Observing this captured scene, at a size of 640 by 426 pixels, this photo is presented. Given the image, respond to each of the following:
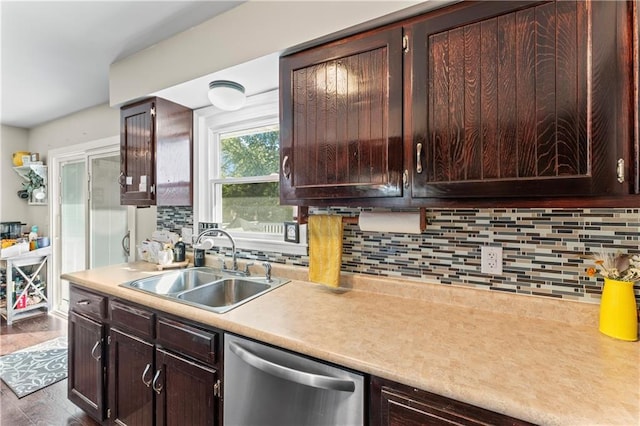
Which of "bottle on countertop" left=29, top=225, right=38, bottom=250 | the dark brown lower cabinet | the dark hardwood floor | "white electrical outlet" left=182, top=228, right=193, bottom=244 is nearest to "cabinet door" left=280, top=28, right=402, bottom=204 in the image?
the dark brown lower cabinet

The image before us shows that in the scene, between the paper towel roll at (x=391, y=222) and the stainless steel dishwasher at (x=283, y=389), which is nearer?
the stainless steel dishwasher at (x=283, y=389)

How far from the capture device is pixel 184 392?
1331mm

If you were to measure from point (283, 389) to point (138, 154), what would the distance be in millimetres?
1937

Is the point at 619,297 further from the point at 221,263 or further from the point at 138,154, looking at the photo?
the point at 138,154

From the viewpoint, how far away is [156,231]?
2.50 metres

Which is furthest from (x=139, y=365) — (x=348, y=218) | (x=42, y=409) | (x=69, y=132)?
(x=69, y=132)

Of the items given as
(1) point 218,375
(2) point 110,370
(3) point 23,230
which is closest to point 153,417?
(2) point 110,370

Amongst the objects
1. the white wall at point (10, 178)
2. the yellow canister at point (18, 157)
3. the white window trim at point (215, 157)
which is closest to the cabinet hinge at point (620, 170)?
the white window trim at point (215, 157)

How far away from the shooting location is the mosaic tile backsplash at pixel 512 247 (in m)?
1.13

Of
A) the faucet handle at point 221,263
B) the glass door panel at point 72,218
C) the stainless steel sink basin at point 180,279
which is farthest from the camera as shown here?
the glass door panel at point 72,218

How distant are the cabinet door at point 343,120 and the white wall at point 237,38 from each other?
0.27 feet

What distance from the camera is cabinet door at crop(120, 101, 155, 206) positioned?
2.04m

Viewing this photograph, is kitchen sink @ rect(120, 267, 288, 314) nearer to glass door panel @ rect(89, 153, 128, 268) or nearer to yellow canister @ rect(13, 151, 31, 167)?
glass door panel @ rect(89, 153, 128, 268)

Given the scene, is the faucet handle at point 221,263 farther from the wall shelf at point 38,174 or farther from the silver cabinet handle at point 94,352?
the wall shelf at point 38,174
